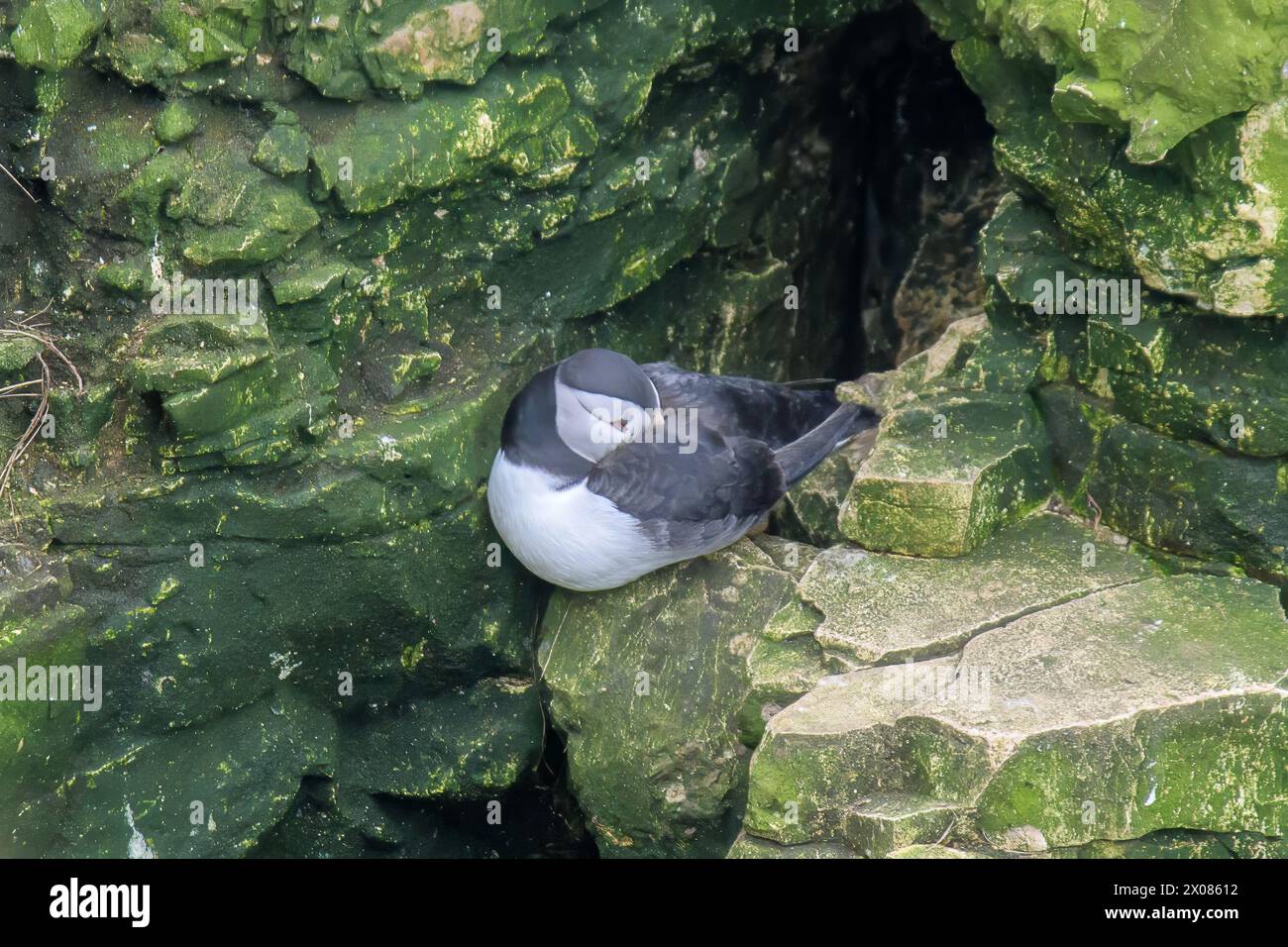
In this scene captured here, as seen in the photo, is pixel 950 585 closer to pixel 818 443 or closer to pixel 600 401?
pixel 818 443

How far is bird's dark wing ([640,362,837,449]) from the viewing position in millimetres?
4977

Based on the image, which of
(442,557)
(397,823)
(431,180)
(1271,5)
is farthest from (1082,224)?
(397,823)

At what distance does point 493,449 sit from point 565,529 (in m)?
0.45

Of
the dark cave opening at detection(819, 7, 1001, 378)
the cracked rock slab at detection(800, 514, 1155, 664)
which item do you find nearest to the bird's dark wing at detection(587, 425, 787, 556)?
the cracked rock slab at detection(800, 514, 1155, 664)

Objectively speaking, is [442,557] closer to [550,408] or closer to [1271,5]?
[550,408]

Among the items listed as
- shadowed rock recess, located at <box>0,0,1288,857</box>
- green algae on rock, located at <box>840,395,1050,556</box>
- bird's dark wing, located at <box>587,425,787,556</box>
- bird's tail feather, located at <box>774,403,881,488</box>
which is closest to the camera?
shadowed rock recess, located at <box>0,0,1288,857</box>

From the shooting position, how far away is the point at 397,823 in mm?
5074

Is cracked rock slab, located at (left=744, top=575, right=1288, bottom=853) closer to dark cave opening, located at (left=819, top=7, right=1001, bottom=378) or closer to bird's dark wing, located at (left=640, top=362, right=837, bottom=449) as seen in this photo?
bird's dark wing, located at (left=640, top=362, right=837, bottom=449)

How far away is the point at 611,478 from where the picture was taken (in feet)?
15.1

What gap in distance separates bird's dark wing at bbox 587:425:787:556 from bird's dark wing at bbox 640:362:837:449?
149 mm

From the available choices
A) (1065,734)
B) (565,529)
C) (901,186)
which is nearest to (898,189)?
(901,186)

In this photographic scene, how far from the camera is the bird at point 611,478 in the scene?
179 inches

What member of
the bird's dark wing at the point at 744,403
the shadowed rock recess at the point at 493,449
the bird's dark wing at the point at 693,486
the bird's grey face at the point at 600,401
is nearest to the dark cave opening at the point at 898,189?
Answer: the shadowed rock recess at the point at 493,449

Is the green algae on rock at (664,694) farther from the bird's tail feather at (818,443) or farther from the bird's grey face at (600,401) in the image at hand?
the bird's grey face at (600,401)
